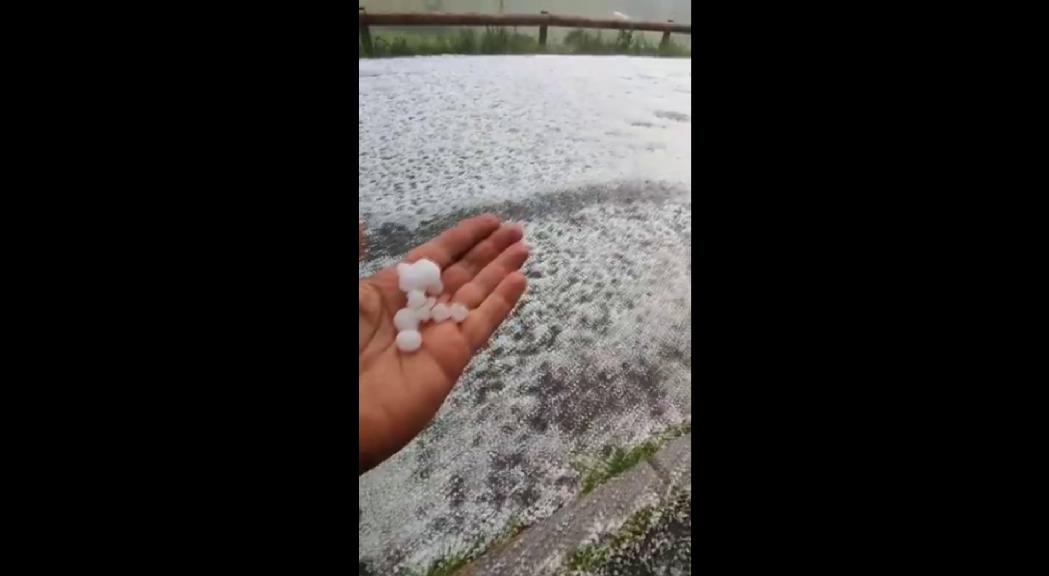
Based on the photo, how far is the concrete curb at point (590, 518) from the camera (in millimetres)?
756

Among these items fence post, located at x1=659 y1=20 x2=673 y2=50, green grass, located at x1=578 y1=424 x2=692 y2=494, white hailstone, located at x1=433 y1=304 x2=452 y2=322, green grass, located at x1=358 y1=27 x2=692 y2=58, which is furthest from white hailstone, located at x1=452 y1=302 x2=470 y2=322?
fence post, located at x1=659 y1=20 x2=673 y2=50

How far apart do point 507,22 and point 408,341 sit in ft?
1.89

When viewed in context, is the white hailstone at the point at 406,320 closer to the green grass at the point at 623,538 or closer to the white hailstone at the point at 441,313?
the white hailstone at the point at 441,313

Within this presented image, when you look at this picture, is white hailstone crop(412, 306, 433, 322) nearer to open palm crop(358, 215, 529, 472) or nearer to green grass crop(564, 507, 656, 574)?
open palm crop(358, 215, 529, 472)

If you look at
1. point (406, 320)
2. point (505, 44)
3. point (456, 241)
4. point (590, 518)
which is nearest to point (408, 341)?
point (406, 320)

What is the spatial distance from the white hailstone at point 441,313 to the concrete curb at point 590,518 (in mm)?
301

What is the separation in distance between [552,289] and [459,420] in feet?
0.83

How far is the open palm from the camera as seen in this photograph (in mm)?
785

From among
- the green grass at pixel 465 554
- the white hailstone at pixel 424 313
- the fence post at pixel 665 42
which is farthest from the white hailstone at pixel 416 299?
the fence post at pixel 665 42

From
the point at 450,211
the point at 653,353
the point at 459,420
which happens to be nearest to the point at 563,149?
the point at 450,211

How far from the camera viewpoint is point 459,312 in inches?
34.0

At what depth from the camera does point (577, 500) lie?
0.81 m

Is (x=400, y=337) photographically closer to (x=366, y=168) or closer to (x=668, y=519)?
(x=366, y=168)

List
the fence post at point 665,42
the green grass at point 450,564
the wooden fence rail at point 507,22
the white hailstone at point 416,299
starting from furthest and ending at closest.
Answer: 1. the fence post at point 665,42
2. the wooden fence rail at point 507,22
3. the white hailstone at point 416,299
4. the green grass at point 450,564
